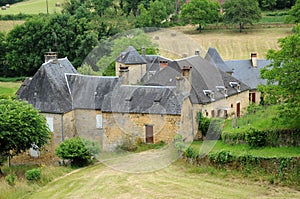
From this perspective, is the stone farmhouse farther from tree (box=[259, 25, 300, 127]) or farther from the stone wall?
tree (box=[259, 25, 300, 127])

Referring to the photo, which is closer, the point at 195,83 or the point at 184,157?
the point at 184,157

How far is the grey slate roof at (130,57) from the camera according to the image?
31.7 m

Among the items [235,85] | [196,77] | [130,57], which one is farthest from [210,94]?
[130,57]

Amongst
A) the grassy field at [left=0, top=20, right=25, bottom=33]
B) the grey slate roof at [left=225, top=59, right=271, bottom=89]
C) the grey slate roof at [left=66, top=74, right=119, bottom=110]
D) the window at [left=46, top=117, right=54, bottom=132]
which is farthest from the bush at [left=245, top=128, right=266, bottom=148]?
the grassy field at [left=0, top=20, right=25, bottom=33]

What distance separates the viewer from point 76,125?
31.2m

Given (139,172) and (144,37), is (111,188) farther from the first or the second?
(144,37)

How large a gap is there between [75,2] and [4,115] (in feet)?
167

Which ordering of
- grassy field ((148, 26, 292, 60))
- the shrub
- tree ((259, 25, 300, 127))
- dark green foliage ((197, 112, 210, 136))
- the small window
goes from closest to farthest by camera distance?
1. tree ((259, 25, 300, 127))
2. the shrub
3. dark green foliage ((197, 112, 210, 136))
4. the small window
5. grassy field ((148, 26, 292, 60))

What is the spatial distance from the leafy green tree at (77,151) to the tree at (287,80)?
9482 millimetres

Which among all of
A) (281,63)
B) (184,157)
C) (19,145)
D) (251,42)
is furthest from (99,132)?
(251,42)

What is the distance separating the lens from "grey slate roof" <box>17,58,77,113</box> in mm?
30672

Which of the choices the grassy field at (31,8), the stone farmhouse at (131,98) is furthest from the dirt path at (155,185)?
the grassy field at (31,8)

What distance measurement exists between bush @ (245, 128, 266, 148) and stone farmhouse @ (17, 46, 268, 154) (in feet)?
15.6

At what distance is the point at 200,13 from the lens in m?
56.3
